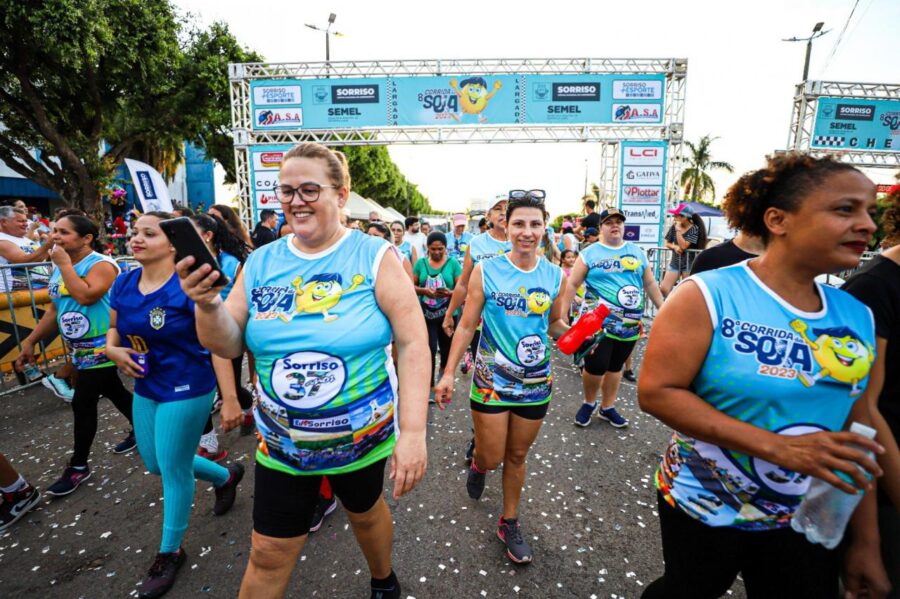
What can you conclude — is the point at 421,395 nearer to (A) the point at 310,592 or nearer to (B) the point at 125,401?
(A) the point at 310,592

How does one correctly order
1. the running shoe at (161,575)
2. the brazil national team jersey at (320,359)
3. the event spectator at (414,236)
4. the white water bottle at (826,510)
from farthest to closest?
1. the event spectator at (414,236)
2. the running shoe at (161,575)
3. the brazil national team jersey at (320,359)
4. the white water bottle at (826,510)

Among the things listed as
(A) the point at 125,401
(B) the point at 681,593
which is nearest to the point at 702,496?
(B) the point at 681,593

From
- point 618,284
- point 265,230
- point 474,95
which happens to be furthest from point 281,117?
point 618,284

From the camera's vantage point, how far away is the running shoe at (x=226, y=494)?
3064 millimetres

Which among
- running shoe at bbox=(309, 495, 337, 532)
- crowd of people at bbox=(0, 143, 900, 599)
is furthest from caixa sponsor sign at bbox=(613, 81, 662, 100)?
running shoe at bbox=(309, 495, 337, 532)

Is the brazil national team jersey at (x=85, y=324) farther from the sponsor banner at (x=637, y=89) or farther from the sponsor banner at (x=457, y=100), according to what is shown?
the sponsor banner at (x=637, y=89)

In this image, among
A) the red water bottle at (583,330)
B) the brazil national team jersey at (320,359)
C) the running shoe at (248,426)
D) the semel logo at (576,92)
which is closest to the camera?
the brazil national team jersey at (320,359)

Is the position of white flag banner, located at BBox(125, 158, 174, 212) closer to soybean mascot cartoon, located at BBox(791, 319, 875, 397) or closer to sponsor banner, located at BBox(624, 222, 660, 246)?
soybean mascot cartoon, located at BBox(791, 319, 875, 397)

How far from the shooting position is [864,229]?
1388 mm

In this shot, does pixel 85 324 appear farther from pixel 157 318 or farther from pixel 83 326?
pixel 157 318

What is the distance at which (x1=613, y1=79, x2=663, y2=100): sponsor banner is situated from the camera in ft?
40.5

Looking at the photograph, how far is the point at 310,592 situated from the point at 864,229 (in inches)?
119

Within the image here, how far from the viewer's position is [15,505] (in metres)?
3.01

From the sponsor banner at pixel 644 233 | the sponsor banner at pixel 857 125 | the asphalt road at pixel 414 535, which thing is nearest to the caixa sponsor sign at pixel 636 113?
the sponsor banner at pixel 644 233
